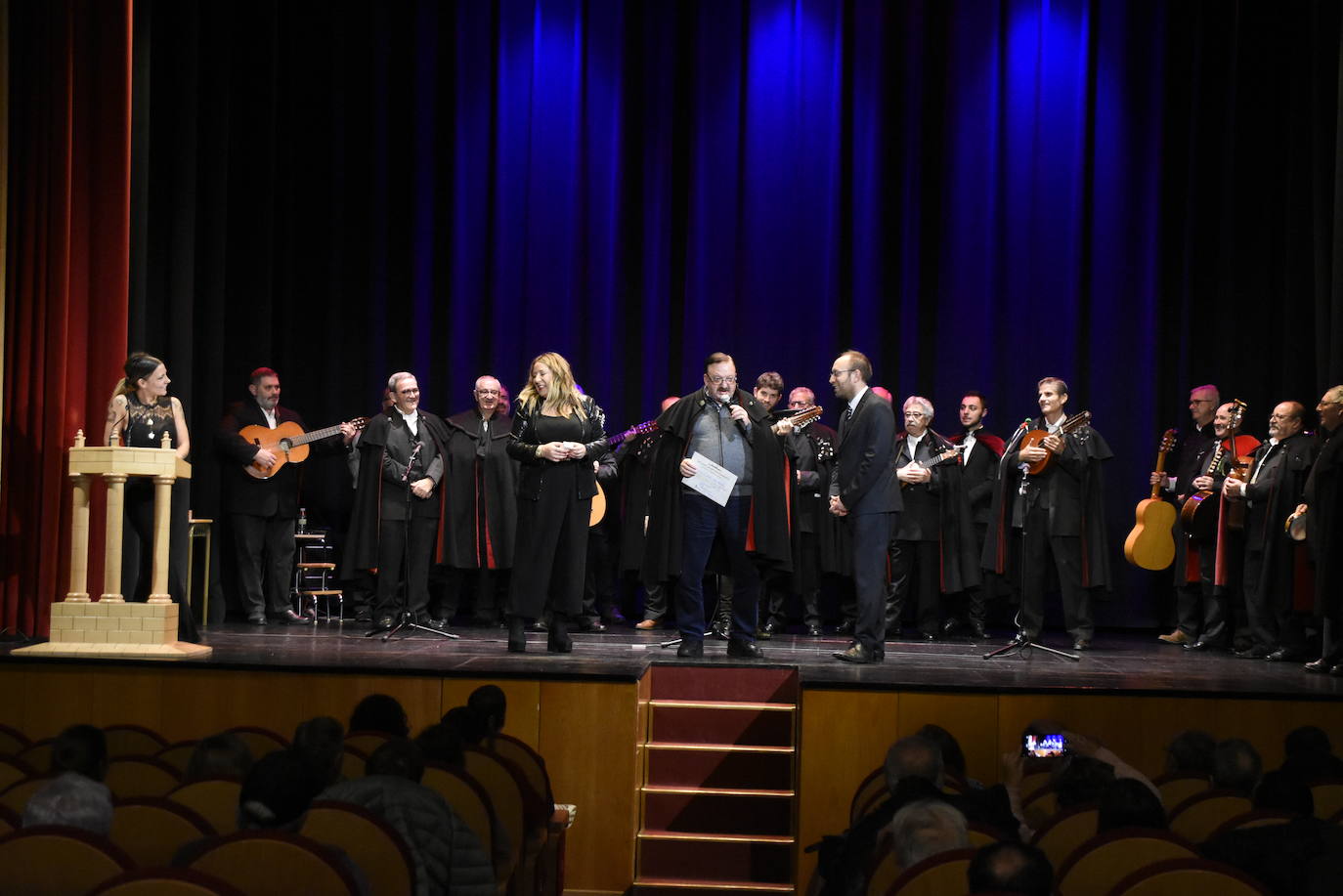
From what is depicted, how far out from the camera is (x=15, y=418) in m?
7.83

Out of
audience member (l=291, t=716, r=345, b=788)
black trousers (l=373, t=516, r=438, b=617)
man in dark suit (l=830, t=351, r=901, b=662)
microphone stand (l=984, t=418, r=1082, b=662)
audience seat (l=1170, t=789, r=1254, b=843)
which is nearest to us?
audience member (l=291, t=716, r=345, b=788)

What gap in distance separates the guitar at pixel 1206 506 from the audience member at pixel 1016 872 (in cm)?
724

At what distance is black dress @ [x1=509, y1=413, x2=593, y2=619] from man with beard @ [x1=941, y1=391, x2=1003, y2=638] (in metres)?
3.52

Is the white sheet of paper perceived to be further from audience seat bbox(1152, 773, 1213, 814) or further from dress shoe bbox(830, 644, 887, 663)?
audience seat bbox(1152, 773, 1213, 814)

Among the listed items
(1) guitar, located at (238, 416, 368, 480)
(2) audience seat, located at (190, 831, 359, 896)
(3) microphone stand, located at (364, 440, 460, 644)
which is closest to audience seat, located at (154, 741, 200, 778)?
(2) audience seat, located at (190, 831, 359, 896)

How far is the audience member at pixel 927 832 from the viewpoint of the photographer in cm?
274

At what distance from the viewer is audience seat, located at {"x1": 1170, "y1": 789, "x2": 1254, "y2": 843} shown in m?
3.34

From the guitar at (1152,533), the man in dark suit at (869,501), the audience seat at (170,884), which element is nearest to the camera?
the audience seat at (170,884)

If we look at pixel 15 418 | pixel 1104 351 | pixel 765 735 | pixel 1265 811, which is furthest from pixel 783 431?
pixel 1265 811

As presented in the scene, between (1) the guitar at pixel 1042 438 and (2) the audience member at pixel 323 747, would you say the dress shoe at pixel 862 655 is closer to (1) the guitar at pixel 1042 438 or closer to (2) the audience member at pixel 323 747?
(1) the guitar at pixel 1042 438

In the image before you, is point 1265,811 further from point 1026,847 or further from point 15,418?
point 15,418

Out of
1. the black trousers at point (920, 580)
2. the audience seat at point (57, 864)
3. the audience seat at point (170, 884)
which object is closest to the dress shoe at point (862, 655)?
the black trousers at point (920, 580)

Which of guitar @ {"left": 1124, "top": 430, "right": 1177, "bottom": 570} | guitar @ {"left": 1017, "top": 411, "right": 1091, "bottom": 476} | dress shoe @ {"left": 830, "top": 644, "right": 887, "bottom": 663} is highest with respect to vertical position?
guitar @ {"left": 1017, "top": 411, "right": 1091, "bottom": 476}

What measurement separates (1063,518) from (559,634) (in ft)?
10.9
